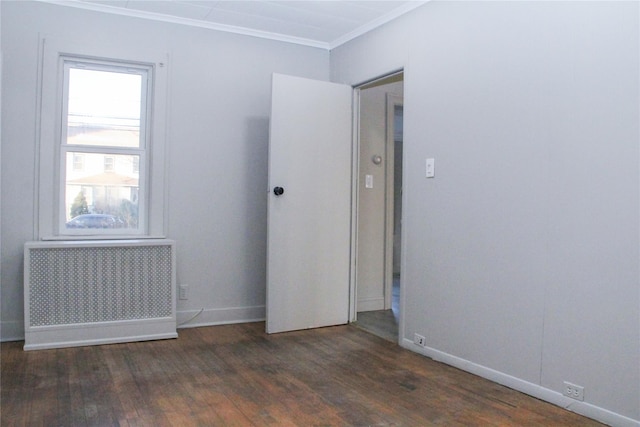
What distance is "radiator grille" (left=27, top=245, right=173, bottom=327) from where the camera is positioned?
3.41 meters

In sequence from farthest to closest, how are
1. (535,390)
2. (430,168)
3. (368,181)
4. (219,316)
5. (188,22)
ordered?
1. (368,181)
2. (219,316)
3. (188,22)
4. (430,168)
5. (535,390)

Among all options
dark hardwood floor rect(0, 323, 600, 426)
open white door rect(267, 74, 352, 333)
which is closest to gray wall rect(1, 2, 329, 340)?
open white door rect(267, 74, 352, 333)

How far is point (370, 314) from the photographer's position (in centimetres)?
461

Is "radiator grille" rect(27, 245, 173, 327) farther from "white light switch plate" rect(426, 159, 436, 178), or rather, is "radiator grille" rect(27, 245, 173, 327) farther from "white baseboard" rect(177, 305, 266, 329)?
"white light switch plate" rect(426, 159, 436, 178)

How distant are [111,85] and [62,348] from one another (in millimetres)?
1904

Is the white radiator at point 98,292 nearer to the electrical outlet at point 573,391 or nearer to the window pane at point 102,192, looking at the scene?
the window pane at point 102,192

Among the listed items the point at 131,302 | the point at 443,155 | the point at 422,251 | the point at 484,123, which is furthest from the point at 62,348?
the point at 484,123

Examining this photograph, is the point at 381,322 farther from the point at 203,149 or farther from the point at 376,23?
the point at 376,23

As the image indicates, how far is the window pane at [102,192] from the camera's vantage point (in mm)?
3746

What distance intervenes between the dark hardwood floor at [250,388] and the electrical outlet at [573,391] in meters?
0.10

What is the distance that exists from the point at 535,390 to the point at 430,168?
144cm

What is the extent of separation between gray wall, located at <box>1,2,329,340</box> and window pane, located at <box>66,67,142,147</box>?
251 mm

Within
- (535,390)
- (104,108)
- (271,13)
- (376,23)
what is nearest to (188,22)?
(271,13)

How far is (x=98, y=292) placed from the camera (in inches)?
140
